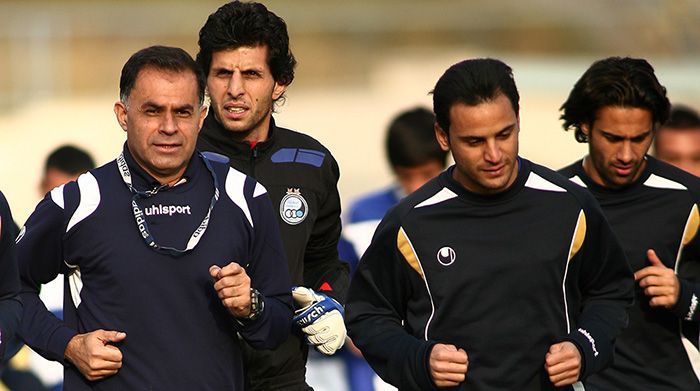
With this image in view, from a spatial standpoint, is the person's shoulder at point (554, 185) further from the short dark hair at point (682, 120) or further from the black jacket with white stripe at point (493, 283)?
the short dark hair at point (682, 120)

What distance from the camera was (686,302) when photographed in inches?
254

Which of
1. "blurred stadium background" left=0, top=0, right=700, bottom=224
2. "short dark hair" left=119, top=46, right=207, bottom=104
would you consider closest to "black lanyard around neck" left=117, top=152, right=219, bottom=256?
"short dark hair" left=119, top=46, right=207, bottom=104

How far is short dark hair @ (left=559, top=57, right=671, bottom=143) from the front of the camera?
22.2 feet

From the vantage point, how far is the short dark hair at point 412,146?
28.9 feet

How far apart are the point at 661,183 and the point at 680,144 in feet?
8.36

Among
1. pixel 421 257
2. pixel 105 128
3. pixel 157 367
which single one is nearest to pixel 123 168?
pixel 157 367

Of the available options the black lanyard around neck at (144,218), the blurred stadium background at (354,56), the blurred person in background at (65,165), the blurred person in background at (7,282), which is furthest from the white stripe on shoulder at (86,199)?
the blurred stadium background at (354,56)

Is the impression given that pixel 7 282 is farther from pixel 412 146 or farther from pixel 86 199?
pixel 412 146

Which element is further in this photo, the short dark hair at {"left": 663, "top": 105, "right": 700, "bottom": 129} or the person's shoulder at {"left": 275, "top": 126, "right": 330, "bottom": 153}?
the short dark hair at {"left": 663, "top": 105, "right": 700, "bottom": 129}

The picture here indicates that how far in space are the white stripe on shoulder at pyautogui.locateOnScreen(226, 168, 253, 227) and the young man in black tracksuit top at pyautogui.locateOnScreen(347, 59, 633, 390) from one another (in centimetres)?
53

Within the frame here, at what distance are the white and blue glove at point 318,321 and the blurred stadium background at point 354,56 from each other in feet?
38.4

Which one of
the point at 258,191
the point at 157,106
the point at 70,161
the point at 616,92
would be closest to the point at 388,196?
the point at 70,161

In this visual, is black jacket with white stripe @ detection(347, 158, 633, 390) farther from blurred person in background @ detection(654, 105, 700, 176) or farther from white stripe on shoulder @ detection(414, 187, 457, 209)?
blurred person in background @ detection(654, 105, 700, 176)

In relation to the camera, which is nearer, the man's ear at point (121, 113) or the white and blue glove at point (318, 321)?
the man's ear at point (121, 113)
